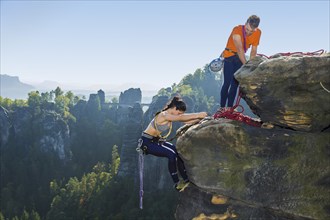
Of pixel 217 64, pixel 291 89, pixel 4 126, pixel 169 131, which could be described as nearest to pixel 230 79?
pixel 217 64

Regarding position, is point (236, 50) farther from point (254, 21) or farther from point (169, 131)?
point (169, 131)

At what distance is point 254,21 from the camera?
11.3m

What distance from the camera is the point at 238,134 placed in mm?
11078

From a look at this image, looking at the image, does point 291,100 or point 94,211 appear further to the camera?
point 94,211

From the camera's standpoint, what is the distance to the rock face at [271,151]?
10281 millimetres

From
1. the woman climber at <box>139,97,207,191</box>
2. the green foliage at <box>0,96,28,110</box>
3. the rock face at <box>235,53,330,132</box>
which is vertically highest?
the rock face at <box>235,53,330,132</box>

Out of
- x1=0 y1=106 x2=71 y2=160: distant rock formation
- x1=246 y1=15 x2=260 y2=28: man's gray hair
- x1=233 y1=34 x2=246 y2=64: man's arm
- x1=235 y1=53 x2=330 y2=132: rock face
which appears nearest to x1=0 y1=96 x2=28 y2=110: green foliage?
x1=0 y1=106 x2=71 y2=160: distant rock formation

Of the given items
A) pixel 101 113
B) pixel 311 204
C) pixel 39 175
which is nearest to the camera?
pixel 311 204

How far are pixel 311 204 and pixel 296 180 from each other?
81cm

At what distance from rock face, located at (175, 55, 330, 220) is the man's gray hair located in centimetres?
117

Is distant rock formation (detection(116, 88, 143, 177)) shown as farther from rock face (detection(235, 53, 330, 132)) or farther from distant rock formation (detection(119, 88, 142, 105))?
rock face (detection(235, 53, 330, 132))

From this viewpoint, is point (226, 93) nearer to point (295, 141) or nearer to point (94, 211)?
point (295, 141)

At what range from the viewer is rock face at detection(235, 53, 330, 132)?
10.1m

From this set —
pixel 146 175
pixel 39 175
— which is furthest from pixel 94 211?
pixel 39 175
